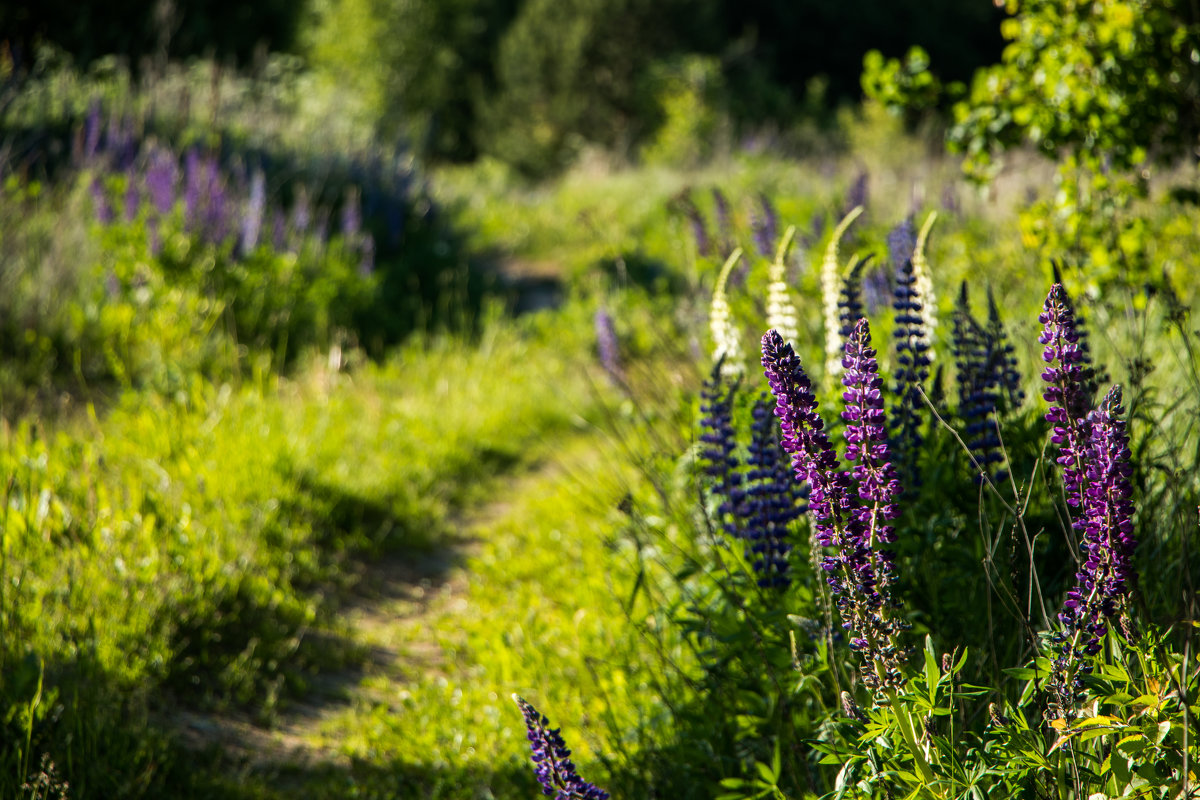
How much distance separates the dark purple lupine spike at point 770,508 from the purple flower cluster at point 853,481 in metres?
0.77

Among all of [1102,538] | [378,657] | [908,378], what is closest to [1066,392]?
[1102,538]

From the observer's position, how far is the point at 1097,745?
1675 mm

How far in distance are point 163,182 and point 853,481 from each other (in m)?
6.00

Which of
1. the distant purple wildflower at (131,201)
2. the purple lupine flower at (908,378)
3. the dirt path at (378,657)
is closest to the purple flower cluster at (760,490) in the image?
the purple lupine flower at (908,378)

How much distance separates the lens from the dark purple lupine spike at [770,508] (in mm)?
2506

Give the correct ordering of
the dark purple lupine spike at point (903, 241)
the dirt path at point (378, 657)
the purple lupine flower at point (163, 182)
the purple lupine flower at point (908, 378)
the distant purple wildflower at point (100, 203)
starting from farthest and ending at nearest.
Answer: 1. the purple lupine flower at point (163, 182)
2. the distant purple wildflower at point (100, 203)
3. the dark purple lupine spike at point (903, 241)
4. the dirt path at point (378, 657)
5. the purple lupine flower at point (908, 378)

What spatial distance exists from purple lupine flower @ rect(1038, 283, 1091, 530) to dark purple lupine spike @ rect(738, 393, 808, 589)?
2.98 ft

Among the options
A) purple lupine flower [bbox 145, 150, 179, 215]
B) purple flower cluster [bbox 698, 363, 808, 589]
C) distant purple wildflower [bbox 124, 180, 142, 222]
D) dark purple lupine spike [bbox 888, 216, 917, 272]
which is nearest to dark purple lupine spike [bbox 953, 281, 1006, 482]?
purple flower cluster [bbox 698, 363, 808, 589]

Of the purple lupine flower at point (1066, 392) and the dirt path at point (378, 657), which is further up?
the purple lupine flower at point (1066, 392)

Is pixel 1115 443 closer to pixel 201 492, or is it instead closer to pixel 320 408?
pixel 201 492

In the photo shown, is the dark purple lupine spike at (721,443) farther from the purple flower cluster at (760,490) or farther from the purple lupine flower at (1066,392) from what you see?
the purple lupine flower at (1066,392)

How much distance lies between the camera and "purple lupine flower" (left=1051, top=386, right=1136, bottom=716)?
153cm

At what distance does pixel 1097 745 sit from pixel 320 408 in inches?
181

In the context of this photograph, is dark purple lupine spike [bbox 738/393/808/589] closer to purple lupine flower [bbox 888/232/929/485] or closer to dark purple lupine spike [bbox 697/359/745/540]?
dark purple lupine spike [bbox 697/359/745/540]
